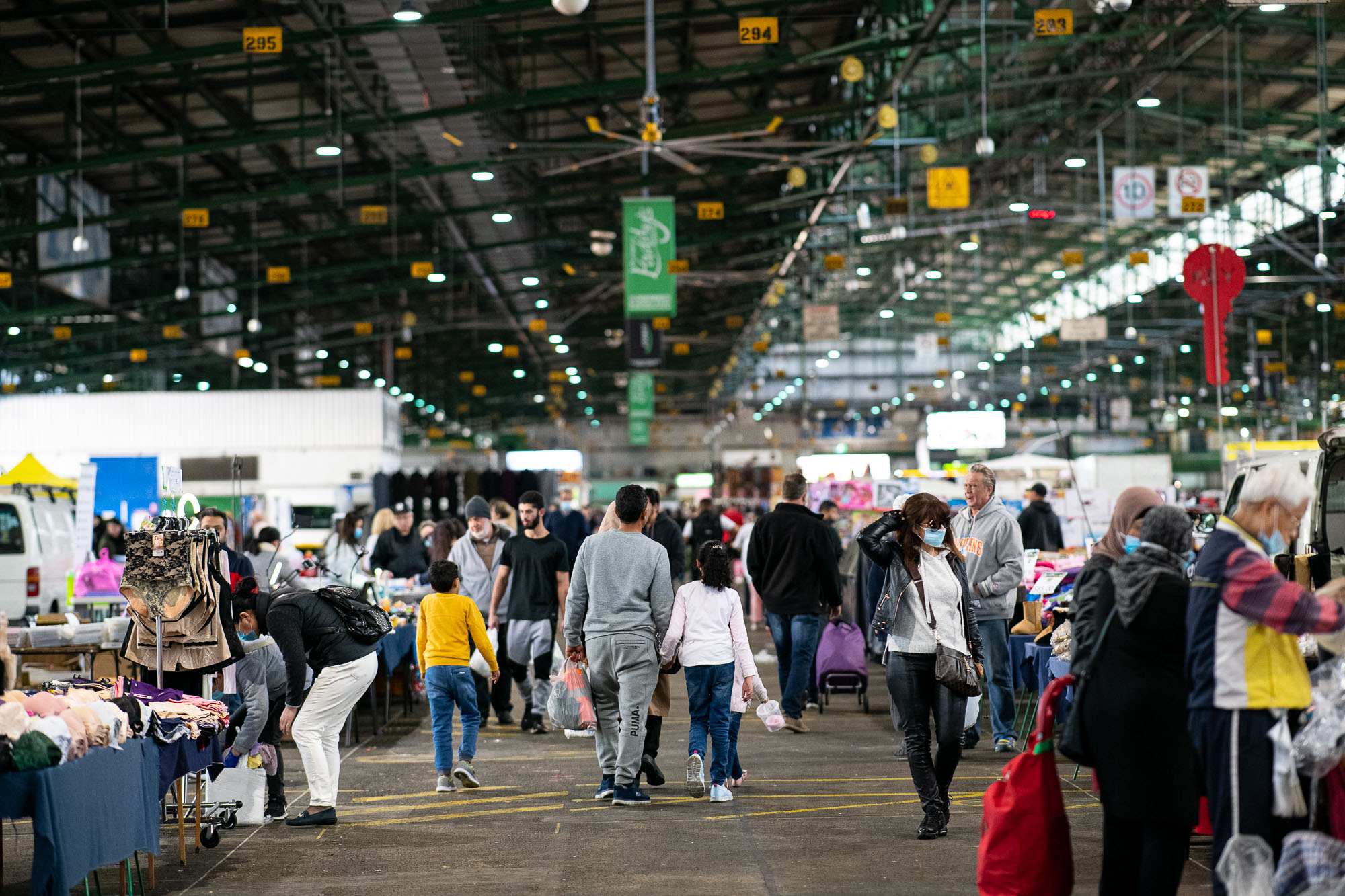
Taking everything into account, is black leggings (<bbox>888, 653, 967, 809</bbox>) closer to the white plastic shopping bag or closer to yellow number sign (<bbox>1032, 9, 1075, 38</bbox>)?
the white plastic shopping bag

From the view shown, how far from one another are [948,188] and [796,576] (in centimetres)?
1055

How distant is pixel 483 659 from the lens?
925cm

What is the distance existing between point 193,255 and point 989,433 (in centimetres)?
2070

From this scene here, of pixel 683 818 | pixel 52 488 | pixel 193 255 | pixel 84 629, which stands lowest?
pixel 683 818

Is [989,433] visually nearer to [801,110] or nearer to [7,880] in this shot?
[801,110]

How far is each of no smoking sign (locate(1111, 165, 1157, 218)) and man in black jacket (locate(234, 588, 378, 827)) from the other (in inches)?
613

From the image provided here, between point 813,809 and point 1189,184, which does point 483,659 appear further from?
point 1189,184

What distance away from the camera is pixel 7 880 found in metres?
6.32

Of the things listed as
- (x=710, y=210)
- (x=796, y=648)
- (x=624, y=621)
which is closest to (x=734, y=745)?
(x=624, y=621)

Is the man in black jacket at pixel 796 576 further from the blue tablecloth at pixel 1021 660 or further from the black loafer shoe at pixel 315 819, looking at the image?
the black loafer shoe at pixel 315 819

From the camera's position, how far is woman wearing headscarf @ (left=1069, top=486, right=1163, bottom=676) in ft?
15.4

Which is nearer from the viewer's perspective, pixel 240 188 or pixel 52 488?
pixel 52 488

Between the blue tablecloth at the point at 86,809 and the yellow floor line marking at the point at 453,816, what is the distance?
5.27 ft

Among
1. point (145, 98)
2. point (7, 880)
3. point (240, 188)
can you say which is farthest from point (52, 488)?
point (7, 880)
